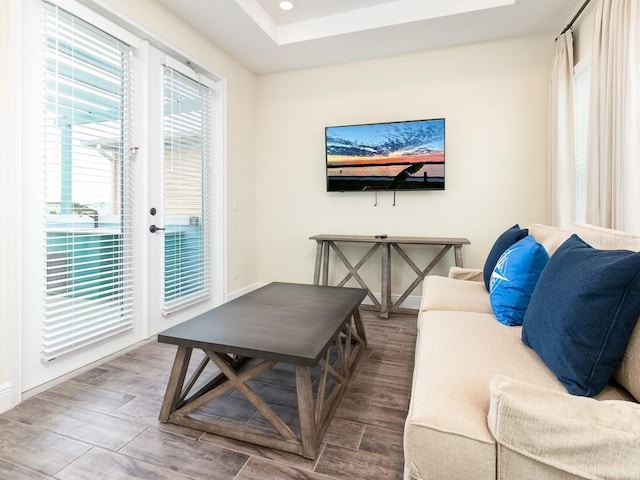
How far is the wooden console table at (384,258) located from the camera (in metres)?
3.25

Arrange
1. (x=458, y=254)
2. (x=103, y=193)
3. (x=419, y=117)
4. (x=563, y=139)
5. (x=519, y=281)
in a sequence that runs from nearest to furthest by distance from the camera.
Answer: (x=519, y=281) → (x=103, y=193) → (x=563, y=139) → (x=458, y=254) → (x=419, y=117)

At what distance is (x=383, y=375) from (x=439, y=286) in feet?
2.53

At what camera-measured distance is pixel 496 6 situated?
110 inches

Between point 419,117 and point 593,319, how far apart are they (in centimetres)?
302

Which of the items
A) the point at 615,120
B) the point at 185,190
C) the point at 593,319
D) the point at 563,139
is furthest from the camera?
the point at 185,190

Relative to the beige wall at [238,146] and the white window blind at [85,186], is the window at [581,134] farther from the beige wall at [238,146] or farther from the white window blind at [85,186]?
the white window blind at [85,186]

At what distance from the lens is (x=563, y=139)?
2.81 m

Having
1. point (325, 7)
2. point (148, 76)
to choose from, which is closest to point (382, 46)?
point (325, 7)

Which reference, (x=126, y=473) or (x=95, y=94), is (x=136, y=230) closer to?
(x=95, y=94)

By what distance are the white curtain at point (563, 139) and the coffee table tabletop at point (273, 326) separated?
1.88m

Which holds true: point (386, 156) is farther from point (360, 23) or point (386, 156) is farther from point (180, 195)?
point (180, 195)

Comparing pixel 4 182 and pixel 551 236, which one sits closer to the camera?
pixel 4 182

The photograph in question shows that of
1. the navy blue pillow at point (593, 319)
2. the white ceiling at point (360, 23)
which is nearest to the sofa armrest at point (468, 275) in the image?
the navy blue pillow at point (593, 319)

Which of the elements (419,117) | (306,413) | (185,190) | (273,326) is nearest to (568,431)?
(306,413)
